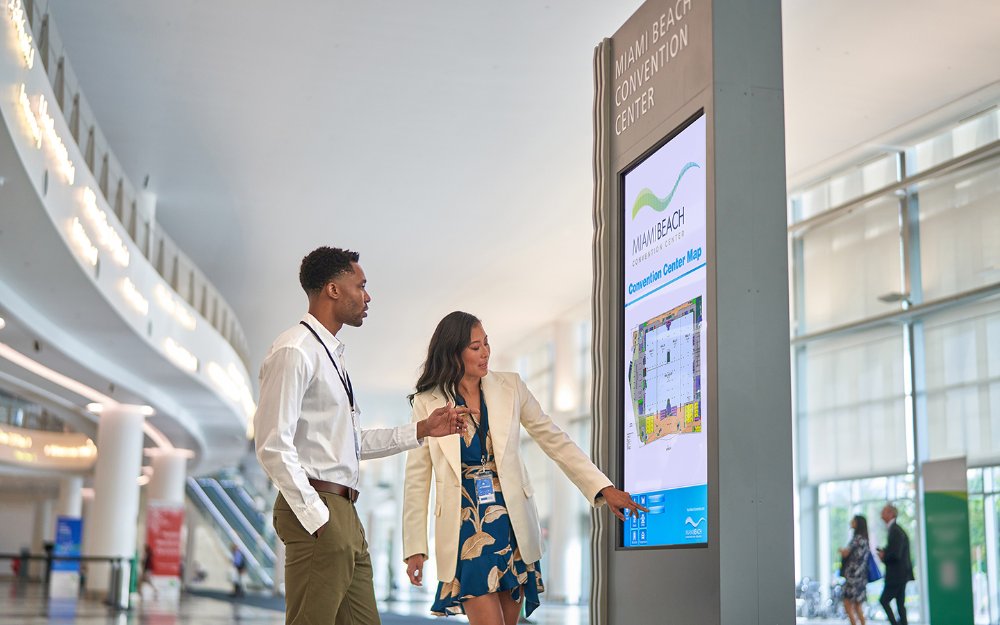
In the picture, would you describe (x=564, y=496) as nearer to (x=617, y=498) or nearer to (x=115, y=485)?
(x=115, y=485)

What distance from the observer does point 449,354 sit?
3.84m

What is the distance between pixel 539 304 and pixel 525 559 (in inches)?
808

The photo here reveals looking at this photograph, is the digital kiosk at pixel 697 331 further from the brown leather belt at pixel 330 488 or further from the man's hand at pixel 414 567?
the brown leather belt at pixel 330 488

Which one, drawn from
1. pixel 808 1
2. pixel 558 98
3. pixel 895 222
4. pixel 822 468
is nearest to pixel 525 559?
pixel 808 1

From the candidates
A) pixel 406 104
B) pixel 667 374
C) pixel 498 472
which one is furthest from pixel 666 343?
pixel 406 104

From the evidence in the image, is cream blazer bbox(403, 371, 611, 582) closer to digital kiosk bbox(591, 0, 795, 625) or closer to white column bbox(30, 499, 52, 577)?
digital kiosk bbox(591, 0, 795, 625)

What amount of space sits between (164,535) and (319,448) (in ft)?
74.3

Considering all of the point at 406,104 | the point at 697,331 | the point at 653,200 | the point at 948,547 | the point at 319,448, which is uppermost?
the point at 406,104

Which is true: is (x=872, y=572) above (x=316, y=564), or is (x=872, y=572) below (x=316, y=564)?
below

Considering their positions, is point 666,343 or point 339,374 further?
point 666,343

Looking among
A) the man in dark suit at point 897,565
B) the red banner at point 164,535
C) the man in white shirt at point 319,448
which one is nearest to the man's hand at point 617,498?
the man in white shirt at point 319,448

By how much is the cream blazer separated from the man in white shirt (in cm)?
55

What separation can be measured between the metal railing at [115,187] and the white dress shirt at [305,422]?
7478 millimetres

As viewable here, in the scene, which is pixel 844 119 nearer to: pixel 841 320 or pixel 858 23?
pixel 858 23
